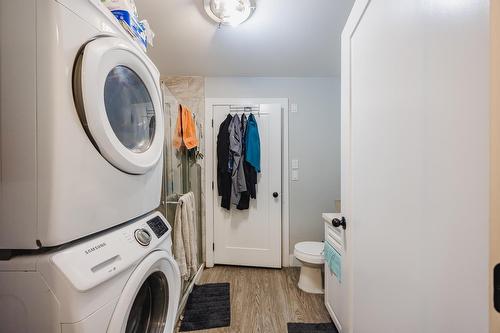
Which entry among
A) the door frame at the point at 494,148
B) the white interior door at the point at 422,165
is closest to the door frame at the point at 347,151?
the white interior door at the point at 422,165

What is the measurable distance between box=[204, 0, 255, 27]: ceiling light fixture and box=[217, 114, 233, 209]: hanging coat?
1.04m

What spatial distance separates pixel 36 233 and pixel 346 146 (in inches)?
47.1

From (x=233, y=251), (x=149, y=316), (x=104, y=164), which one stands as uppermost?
(x=104, y=164)

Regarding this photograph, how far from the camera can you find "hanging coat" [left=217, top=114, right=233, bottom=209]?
2.42 m

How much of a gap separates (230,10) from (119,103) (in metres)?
1.06

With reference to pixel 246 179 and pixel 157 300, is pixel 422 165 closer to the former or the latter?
pixel 157 300

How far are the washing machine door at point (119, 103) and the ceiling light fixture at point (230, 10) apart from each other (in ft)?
2.42

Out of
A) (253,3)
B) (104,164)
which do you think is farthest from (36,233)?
(253,3)

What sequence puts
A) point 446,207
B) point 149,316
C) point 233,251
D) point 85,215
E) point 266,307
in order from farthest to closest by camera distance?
point 233,251 < point 266,307 < point 149,316 < point 85,215 < point 446,207

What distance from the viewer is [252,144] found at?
7.84 ft

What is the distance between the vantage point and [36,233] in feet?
1.79

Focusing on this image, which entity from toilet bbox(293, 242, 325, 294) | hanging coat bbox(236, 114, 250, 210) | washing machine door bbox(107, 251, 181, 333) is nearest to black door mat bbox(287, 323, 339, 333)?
toilet bbox(293, 242, 325, 294)

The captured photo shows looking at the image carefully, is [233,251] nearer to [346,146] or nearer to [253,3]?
[346,146]

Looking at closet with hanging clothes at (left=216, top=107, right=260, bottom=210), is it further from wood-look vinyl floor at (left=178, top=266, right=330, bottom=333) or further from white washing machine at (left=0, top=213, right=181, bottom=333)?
white washing machine at (left=0, top=213, right=181, bottom=333)
